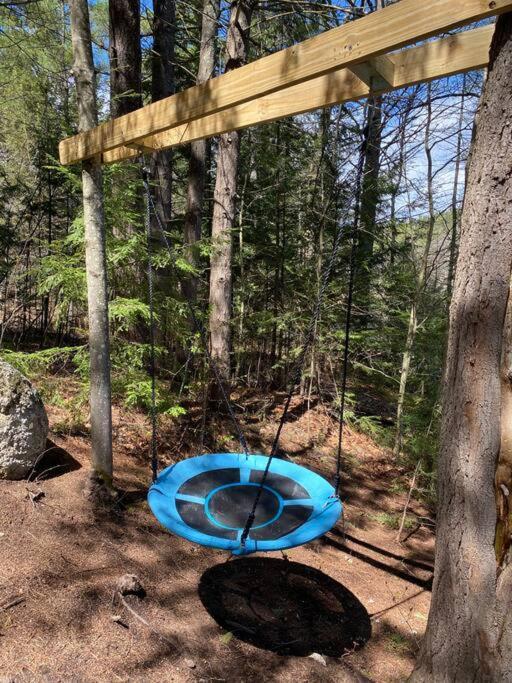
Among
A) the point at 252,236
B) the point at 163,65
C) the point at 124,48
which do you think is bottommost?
the point at 252,236

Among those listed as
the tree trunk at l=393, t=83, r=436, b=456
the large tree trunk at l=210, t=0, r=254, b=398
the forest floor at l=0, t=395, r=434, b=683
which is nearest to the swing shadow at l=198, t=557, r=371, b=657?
the forest floor at l=0, t=395, r=434, b=683

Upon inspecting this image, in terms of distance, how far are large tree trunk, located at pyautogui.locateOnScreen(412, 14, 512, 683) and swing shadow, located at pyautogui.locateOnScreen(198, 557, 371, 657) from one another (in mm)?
1185

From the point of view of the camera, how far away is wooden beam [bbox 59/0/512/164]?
148cm

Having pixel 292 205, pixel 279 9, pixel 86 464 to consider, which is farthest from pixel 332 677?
pixel 279 9

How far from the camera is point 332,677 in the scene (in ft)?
8.47

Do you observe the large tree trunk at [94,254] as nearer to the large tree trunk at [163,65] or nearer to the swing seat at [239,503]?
the swing seat at [239,503]

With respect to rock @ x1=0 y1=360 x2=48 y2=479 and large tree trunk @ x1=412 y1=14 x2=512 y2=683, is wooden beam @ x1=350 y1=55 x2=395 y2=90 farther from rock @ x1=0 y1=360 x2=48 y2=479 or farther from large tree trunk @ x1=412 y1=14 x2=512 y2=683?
rock @ x1=0 y1=360 x2=48 y2=479

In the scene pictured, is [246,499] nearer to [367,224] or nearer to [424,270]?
[424,270]

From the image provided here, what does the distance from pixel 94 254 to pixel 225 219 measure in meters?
2.53

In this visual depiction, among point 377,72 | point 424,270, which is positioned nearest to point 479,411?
point 377,72

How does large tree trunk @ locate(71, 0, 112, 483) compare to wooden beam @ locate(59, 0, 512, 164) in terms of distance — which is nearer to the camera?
wooden beam @ locate(59, 0, 512, 164)

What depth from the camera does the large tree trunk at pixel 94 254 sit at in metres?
3.31

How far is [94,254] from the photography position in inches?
135

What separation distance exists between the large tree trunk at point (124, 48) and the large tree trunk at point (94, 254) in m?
1.63
